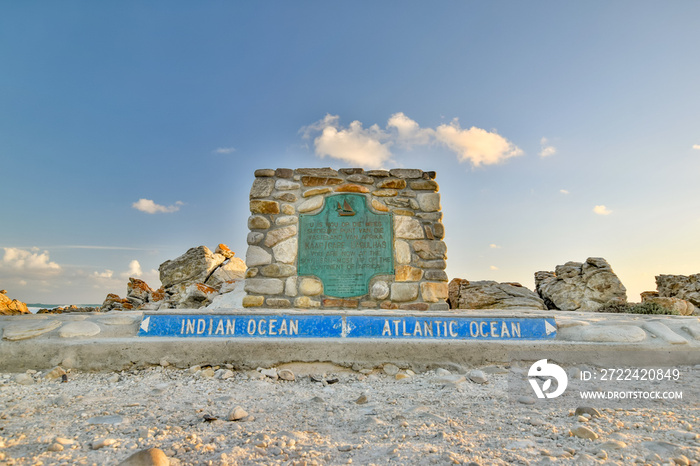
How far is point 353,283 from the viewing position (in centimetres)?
467

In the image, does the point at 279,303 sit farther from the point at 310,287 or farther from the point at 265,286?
the point at 310,287

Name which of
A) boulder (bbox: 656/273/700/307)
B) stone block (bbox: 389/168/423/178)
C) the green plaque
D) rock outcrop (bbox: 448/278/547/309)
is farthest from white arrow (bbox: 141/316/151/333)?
boulder (bbox: 656/273/700/307)

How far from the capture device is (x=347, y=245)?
477 centimetres

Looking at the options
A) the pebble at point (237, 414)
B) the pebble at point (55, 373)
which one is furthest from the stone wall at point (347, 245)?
the pebble at point (237, 414)

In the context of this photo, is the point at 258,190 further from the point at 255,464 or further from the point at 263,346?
the point at 255,464

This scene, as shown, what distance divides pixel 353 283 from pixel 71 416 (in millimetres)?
2994

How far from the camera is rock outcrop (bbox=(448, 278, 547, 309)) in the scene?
7359 millimetres

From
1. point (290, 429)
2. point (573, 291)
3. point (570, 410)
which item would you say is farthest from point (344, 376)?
point (573, 291)

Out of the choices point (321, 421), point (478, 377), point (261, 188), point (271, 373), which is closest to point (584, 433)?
point (478, 377)

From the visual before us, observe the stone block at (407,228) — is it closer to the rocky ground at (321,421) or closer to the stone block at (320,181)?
the stone block at (320,181)

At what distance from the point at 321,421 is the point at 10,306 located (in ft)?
17.1

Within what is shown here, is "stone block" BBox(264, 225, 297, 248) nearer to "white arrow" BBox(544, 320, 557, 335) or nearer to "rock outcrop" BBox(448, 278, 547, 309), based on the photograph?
"white arrow" BBox(544, 320, 557, 335)

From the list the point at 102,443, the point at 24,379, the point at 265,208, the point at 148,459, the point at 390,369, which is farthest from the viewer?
the point at 265,208

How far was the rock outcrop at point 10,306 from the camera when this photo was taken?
16.1 ft
